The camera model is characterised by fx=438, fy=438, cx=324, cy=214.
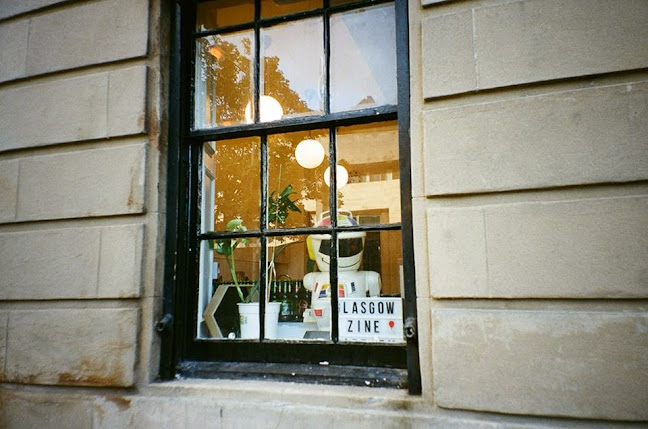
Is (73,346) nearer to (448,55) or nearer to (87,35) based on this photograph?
(87,35)

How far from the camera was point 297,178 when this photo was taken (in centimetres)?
267

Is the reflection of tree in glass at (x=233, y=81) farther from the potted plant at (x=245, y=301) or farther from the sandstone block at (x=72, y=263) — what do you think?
the sandstone block at (x=72, y=263)

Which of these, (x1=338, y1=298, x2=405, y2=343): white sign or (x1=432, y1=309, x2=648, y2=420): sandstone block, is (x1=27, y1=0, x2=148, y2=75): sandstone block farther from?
(x1=432, y1=309, x2=648, y2=420): sandstone block

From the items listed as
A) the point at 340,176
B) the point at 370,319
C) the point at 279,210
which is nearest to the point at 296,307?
the point at 370,319

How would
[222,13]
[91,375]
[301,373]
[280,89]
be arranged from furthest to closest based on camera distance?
[222,13]
[280,89]
[91,375]
[301,373]

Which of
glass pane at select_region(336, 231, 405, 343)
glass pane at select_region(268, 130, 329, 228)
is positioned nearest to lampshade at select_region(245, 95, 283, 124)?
glass pane at select_region(268, 130, 329, 228)

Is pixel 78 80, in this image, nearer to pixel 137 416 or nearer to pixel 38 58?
pixel 38 58

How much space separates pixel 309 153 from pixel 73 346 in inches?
68.9

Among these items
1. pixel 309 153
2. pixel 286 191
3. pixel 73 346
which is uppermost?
pixel 309 153

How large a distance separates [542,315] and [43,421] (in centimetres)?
269

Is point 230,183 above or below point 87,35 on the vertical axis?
below

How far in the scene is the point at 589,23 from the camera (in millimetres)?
1907

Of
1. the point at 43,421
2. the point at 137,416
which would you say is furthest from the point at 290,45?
the point at 43,421

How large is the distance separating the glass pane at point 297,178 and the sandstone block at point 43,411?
4.85 ft
